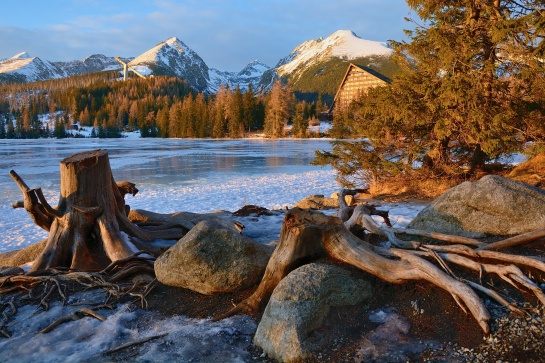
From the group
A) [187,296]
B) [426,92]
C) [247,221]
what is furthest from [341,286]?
[426,92]

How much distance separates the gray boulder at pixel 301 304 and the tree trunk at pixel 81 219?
3782mm

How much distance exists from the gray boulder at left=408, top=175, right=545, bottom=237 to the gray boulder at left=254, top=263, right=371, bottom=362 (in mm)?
2209

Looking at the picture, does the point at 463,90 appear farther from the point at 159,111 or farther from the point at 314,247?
the point at 159,111

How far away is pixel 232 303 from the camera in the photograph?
15.6 ft

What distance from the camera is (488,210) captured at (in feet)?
18.6

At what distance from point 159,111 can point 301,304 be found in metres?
112

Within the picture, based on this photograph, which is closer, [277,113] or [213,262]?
[213,262]

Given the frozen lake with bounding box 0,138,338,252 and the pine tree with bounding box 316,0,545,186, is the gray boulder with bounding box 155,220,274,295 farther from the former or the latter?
the pine tree with bounding box 316,0,545,186

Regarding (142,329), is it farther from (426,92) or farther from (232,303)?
(426,92)

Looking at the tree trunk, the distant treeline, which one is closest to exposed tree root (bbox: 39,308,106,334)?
the tree trunk

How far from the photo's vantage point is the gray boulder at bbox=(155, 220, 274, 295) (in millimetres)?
5000

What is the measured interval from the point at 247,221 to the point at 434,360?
23.3 feet

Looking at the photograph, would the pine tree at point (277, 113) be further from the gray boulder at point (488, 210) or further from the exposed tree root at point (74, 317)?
the exposed tree root at point (74, 317)

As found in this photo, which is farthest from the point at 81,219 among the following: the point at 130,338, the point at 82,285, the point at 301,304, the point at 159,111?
the point at 159,111
